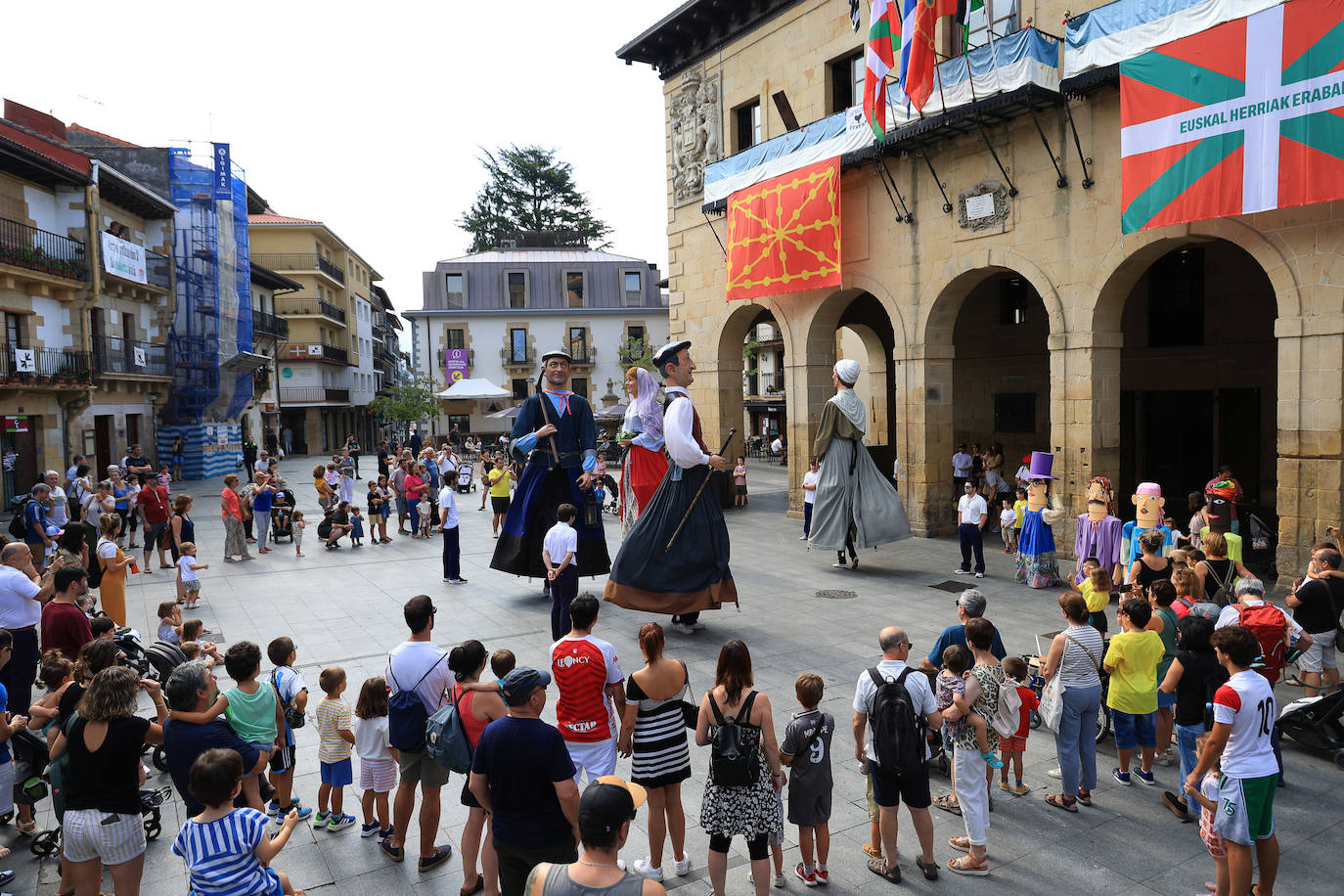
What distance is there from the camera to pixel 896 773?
441 cm

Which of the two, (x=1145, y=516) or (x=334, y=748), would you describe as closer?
(x=334, y=748)

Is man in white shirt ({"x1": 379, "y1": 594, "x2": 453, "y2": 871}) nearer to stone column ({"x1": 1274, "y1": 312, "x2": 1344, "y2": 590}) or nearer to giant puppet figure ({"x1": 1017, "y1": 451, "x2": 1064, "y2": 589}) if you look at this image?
giant puppet figure ({"x1": 1017, "y1": 451, "x2": 1064, "y2": 589})

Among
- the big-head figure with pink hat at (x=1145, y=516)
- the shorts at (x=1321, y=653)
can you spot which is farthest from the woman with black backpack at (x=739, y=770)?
the big-head figure with pink hat at (x=1145, y=516)

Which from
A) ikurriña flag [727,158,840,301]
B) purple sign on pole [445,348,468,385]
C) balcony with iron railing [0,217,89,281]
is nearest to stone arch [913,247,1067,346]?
ikurriña flag [727,158,840,301]

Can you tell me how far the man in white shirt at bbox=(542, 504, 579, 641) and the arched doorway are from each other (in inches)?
426

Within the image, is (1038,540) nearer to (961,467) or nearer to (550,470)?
(961,467)

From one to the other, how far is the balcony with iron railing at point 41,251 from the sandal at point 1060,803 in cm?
2289

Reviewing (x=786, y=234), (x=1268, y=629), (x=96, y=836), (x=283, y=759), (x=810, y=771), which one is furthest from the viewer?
(x=786, y=234)

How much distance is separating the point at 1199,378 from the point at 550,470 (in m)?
12.7

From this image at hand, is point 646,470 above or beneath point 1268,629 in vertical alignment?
above

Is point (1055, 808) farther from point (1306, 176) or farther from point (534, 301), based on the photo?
point (534, 301)

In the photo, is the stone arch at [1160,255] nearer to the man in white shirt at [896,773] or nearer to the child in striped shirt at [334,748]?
the man in white shirt at [896,773]

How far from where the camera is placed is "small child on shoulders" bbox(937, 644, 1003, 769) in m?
4.64

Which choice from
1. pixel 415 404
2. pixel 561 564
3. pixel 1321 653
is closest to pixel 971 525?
pixel 1321 653
